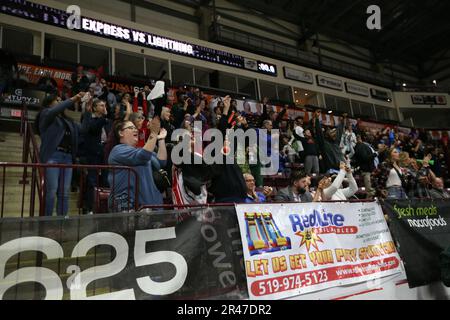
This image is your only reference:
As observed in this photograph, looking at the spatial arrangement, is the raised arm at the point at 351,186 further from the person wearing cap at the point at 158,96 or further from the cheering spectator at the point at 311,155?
the person wearing cap at the point at 158,96

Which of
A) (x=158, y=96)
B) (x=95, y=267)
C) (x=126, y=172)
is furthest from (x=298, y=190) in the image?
(x=95, y=267)

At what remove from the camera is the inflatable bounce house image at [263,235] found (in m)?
3.25

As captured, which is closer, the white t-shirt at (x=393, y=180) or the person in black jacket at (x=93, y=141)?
the person in black jacket at (x=93, y=141)

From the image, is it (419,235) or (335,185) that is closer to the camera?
(419,235)

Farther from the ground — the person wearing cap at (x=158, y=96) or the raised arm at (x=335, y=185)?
the person wearing cap at (x=158, y=96)

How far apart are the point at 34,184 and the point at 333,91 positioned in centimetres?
1755

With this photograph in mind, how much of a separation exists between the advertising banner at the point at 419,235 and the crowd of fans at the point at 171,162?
3.32 feet

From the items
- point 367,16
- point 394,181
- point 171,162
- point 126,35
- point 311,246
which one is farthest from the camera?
point 367,16

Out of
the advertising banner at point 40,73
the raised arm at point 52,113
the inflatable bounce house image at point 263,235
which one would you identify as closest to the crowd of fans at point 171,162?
the raised arm at point 52,113

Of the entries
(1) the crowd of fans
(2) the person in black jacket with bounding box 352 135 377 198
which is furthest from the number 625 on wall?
(2) the person in black jacket with bounding box 352 135 377 198

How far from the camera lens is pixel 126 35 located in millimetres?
12148

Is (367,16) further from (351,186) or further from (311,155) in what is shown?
(351,186)

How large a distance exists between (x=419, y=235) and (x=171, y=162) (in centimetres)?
377
